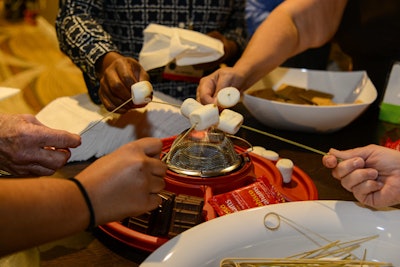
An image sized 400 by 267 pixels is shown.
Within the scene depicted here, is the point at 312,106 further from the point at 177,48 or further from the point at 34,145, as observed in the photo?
the point at 34,145

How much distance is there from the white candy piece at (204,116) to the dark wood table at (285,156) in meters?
0.25

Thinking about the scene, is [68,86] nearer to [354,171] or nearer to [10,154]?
[10,154]

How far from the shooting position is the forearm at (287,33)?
1.35m

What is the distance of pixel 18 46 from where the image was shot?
4.99 metres

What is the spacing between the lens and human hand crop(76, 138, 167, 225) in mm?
628

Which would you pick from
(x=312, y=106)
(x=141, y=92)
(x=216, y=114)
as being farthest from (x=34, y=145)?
(x=312, y=106)

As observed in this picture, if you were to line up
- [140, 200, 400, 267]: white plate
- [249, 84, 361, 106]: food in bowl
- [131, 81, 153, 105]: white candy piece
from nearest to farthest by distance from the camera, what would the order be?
[140, 200, 400, 267]: white plate → [131, 81, 153, 105]: white candy piece → [249, 84, 361, 106]: food in bowl

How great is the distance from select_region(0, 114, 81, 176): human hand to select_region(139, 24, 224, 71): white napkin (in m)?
0.57

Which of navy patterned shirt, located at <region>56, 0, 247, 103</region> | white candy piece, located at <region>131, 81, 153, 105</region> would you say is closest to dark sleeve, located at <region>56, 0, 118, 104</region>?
navy patterned shirt, located at <region>56, 0, 247, 103</region>

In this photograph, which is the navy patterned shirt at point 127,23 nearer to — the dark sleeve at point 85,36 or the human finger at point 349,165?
the dark sleeve at point 85,36

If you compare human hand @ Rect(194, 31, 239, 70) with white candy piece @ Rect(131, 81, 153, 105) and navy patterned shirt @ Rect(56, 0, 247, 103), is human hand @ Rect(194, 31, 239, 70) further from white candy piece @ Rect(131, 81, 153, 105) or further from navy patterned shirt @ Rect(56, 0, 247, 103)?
white candy piece @ Rect(131, 81, 153, 105)

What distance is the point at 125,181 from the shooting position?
2.12 feet

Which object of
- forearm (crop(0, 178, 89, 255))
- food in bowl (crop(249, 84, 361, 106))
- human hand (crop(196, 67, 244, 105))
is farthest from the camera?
food in bowl (crop(249, 84, 361, 106))

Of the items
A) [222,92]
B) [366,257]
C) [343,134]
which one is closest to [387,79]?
[343,134]
